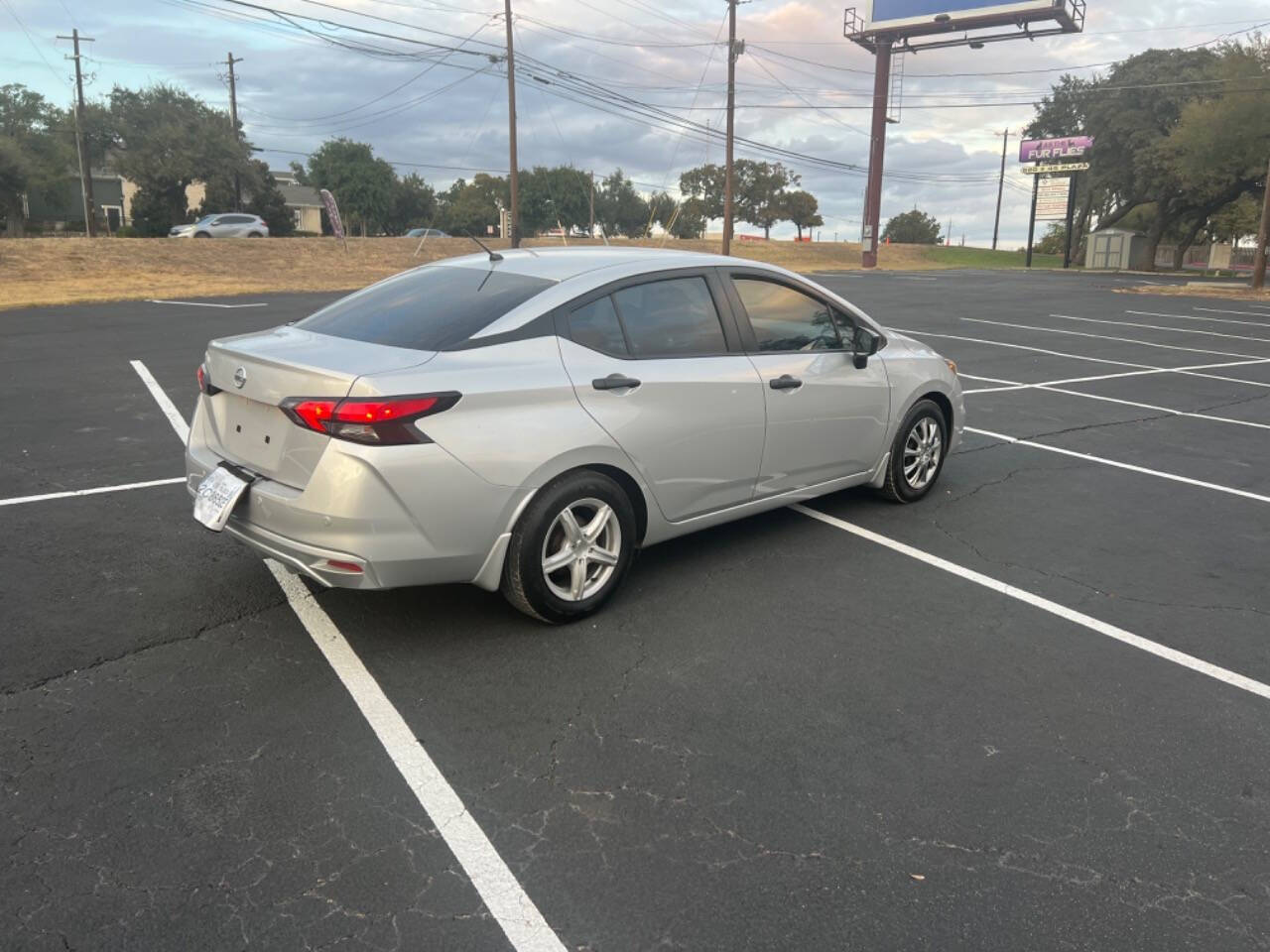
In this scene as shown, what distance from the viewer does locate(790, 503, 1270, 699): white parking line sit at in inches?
151

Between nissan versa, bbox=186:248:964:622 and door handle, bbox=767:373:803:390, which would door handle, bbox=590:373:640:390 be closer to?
nissan versa, bbox=186:248:964:622

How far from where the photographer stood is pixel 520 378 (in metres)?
3.80

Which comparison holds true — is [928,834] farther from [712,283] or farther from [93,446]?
[93,446]

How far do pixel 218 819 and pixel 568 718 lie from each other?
1.18 m

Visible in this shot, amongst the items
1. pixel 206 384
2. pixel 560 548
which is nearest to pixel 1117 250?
pixel 560 548

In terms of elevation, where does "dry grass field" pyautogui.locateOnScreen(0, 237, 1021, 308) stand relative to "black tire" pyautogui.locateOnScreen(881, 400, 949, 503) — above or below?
above

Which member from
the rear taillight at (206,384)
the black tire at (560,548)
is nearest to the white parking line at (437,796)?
the black tire at (560,548)

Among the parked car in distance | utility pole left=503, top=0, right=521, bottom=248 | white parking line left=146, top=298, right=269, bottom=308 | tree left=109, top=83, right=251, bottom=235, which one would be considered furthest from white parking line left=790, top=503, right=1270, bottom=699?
tree left=109, top=83, right=251, bottom=235

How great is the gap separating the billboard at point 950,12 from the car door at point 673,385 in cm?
4929

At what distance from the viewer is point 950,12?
155 ft

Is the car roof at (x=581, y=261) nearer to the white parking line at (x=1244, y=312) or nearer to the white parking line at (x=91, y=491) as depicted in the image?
the white parking line at (x=91, y=491)

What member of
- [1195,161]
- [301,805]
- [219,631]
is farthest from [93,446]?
[1195,161]

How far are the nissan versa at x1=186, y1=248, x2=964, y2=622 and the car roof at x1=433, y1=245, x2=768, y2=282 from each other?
0.02 meters

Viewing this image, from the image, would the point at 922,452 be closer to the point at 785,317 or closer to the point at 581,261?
the point at 785,317
